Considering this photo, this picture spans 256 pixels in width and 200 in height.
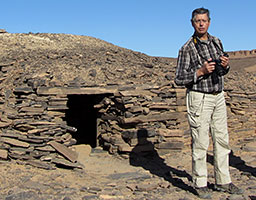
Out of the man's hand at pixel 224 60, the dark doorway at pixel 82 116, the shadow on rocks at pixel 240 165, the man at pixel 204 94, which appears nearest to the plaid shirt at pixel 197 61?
the man at pixel 204 94

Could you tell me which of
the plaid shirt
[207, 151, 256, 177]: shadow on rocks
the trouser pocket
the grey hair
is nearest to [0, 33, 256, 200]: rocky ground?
[207, 151, 256, 177]: shadow on rocks

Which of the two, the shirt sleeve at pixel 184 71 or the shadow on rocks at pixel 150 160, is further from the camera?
the shadow on rocks at pixel 150 160

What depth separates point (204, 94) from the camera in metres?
3.98

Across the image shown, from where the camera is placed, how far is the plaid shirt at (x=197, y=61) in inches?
156

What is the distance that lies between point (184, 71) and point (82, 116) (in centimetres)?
656

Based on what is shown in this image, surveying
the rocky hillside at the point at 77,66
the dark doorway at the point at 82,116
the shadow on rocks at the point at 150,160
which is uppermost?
the rocky hillside at the point at 77,66

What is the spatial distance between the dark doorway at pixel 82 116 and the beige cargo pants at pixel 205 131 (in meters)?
5.97

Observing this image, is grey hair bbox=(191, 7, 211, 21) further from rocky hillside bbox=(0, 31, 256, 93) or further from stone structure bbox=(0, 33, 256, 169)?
rocky hillside bbox=(0, 31, 256, 93)

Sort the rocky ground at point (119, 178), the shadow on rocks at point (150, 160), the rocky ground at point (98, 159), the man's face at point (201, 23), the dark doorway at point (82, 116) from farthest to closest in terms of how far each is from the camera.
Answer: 1. the dark doorway at point (82, 116)
2. the shadow on rocks at point (150, 160)
3. the rocky ground at point (98, 159)
4. the rocky ground at point (119, 178)
5. the man's face at point (201, 23)

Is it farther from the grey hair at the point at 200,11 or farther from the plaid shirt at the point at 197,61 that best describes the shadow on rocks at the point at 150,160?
the grey hair at the point at 200,11

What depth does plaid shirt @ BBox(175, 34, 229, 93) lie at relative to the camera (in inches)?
156

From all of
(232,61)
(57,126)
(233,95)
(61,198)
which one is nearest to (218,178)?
(61,198)

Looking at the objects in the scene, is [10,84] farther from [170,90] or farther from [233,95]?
[233,95]

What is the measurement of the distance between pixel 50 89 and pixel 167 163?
3.06 m
